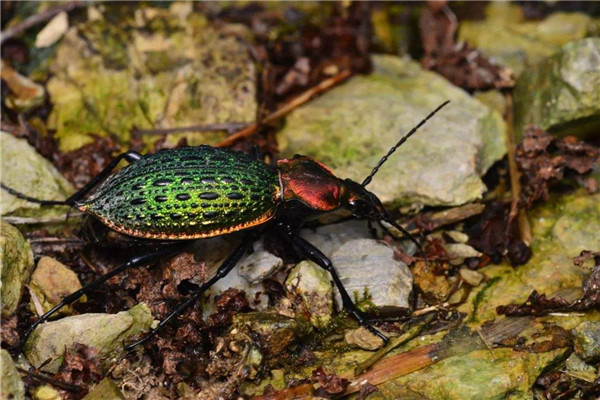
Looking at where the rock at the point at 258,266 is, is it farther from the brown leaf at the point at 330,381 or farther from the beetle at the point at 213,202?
the brown leaf at the point at 330,381

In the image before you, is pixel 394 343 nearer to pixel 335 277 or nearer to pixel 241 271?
pixel 335 277

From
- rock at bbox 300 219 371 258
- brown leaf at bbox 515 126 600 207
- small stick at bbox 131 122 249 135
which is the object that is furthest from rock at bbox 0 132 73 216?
brown leaf at bbox 515 126 600 207

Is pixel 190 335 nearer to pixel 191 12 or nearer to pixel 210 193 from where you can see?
pixel 210 193

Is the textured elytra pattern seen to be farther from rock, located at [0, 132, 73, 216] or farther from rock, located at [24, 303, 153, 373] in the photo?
rock, located at [0, 132, 73, 216]

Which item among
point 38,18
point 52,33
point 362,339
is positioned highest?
point 38,18

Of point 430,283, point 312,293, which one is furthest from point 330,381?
point 430,283

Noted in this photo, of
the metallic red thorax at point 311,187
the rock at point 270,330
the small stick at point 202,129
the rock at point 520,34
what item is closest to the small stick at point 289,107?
the small stick at point 202,129
